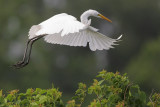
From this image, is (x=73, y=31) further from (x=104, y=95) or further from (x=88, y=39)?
(x=88, y=39)

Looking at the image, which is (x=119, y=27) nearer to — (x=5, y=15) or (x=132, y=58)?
(x=132, y=58)

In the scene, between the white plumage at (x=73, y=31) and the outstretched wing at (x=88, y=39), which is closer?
the white plumage at (x=73, y=31)

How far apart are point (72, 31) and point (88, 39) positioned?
154 cm

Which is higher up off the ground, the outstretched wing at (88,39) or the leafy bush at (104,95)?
the outstretched wing at (88,39)

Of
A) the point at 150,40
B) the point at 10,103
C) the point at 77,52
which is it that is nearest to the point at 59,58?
the point at 77,52

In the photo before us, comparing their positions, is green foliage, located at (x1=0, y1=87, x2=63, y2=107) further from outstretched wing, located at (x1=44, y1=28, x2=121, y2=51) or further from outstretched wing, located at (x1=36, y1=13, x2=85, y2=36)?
outstretched wing, located at (x1=44, y1=28, x2=121, y2=51)

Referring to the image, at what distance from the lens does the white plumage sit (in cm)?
631

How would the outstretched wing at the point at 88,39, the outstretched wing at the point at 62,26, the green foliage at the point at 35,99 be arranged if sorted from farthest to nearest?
the outstretched wing at the point at 88,39, the outstretched wing at the point at 62,26, the green foliage at the point at 35,99

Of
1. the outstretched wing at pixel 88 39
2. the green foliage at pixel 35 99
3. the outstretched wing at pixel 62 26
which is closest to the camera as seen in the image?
the green foliage at pixel 35 99

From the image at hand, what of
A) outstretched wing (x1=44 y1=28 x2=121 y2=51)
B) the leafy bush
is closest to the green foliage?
the leafy bush

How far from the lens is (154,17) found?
1303 inches

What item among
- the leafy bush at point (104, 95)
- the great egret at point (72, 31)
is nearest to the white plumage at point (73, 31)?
the great egret at point (72, 31)

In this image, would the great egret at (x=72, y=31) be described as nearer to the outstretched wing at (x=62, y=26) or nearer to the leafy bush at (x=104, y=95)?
the outstretched wing at (x=62, y=26)

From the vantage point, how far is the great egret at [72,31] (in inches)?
249
